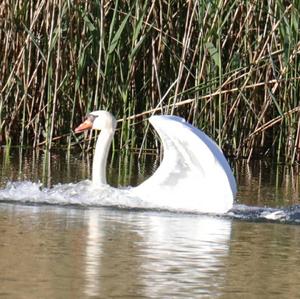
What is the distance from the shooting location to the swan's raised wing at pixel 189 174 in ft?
29.8

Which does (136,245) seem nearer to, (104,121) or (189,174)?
(189,174)

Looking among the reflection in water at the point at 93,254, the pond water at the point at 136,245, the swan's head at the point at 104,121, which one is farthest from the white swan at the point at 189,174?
the swan's head at the point at 104,121

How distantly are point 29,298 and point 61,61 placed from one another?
7.73m

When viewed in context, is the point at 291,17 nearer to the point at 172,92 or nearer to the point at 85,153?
the point at 172,92

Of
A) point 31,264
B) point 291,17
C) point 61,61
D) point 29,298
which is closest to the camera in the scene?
point 29,298

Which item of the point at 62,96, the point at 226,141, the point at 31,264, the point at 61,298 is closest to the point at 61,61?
the point at 62,96

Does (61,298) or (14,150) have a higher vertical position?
(14,150)

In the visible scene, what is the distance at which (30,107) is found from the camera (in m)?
13.5

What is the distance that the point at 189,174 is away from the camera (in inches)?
377

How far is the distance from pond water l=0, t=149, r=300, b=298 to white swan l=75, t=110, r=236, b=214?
222mm

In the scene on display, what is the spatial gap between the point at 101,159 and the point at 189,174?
997mm

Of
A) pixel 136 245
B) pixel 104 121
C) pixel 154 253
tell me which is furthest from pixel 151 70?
pixel 154 253

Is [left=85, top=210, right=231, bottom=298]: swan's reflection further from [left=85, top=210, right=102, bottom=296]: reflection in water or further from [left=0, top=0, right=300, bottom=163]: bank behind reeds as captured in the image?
[left=0, top=0, right=300, bottom=163]: bank behind reeds

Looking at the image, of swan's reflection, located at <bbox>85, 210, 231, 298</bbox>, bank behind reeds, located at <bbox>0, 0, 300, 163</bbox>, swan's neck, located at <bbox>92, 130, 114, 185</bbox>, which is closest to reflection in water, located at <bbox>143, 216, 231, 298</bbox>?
swan's reflection, located at <bbox>85, 210, 231, 298</bbox>
